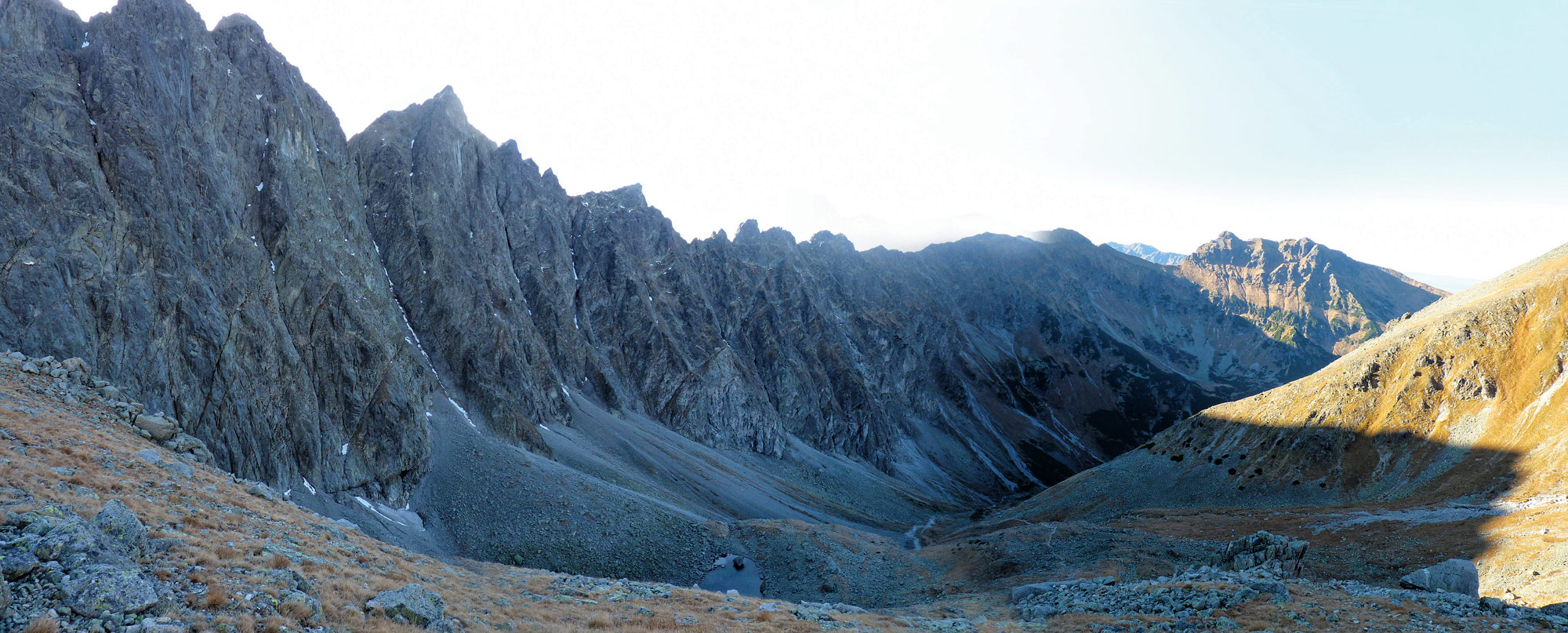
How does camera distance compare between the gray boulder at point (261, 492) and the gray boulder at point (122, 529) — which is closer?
the gray boulder at point (122, 529)

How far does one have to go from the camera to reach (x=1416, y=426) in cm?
7306

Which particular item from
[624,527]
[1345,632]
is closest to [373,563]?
[1345,632]

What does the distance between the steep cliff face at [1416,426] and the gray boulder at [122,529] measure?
83.6 meters

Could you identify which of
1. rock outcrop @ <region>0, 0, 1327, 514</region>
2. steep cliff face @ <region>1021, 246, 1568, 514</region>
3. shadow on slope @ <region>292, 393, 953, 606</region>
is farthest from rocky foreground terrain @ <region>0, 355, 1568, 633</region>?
steep cliff face @ <region>1021, 246, 1568, 514</region>

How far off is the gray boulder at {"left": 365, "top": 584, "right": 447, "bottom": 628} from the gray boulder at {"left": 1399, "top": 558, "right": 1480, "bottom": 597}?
39.3m

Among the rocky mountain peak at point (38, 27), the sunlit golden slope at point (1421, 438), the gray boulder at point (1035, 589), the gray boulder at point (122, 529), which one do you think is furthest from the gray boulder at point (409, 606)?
the sunlit golden slope at point (1421, 438)

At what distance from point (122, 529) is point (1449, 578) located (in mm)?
48158

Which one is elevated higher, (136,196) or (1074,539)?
(136,196)

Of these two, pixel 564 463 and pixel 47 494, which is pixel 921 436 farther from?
pixel 47 494

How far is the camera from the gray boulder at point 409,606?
1574 centimetres

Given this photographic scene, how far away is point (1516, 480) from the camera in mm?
56812

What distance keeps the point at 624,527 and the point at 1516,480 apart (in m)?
81.0

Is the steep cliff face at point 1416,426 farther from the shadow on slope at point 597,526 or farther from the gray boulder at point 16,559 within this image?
the gray boulder at point 16,559

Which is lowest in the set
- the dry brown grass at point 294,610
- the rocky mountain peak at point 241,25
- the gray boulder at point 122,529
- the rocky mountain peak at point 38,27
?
the dry brown grass at point 294,610
